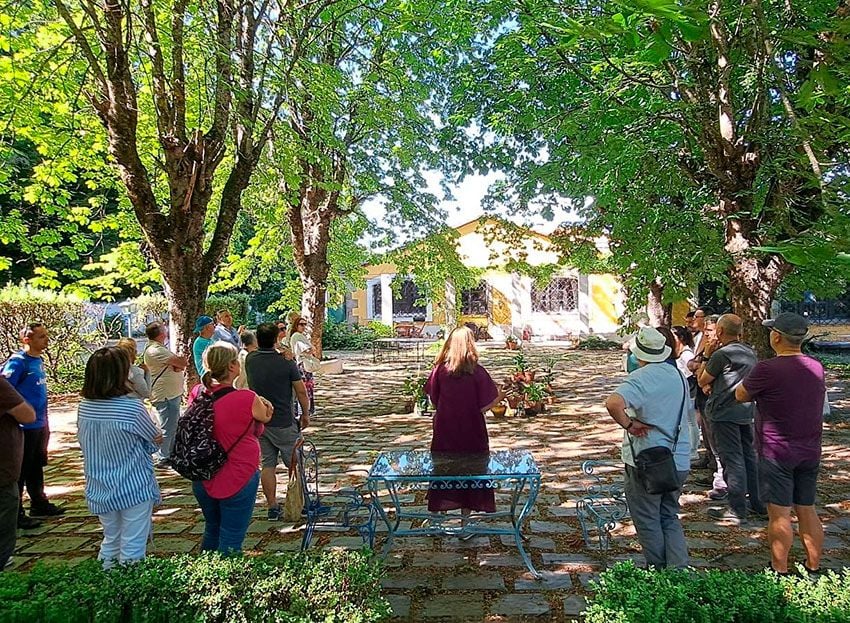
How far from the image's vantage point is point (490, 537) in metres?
4.70

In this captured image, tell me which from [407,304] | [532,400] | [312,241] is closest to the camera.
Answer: [532,400]

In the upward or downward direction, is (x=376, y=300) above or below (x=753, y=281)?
above

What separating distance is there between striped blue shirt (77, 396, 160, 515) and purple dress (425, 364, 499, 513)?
2133 millimetres

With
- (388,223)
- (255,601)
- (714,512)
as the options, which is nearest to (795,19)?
(714,512)

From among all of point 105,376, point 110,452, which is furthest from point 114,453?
point 105,376

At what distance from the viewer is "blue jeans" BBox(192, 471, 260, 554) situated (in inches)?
138

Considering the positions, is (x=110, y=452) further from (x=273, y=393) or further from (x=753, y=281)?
(x=753, y=281)

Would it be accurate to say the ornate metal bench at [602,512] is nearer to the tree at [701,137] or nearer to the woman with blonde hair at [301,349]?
the tree at [701,137]

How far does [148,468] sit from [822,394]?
14.6 feet

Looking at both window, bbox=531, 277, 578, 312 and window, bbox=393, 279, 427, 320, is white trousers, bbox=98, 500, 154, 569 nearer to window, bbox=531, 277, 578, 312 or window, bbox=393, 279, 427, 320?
window, bbox=531, 277, 578, 312

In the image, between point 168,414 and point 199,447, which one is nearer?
point 199,447

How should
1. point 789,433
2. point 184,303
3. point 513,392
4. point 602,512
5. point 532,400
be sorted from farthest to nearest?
point 513,392 < point 532,400 < point 184,303 < point 602,512 < point 789,433

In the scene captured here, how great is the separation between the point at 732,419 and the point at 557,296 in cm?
2356

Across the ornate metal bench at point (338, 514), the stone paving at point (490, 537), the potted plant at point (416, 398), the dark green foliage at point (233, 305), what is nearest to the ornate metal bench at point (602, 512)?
the stone paving at point (490, 537)
